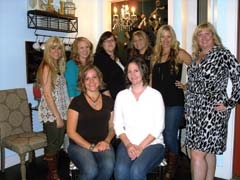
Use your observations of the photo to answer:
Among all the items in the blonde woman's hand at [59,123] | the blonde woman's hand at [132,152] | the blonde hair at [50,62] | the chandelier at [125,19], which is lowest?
the blonde woman's hand at [132,152]

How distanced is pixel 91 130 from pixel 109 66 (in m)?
0.71

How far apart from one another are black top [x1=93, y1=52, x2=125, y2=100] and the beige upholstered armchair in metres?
0.92

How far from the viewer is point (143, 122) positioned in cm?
214

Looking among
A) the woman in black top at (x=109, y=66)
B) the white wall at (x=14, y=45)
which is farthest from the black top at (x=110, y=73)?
the white wall at (x=14, y=45)

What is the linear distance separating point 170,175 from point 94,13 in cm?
277

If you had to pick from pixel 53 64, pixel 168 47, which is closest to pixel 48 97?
pixel 53 64

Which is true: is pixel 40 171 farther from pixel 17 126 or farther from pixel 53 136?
pixel 53 136

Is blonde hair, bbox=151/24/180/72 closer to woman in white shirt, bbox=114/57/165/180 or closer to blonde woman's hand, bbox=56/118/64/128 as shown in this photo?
woman in white shirt, bbox=114/57/165/180

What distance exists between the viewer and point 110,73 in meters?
2.68

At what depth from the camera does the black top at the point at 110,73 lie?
8.78 ft

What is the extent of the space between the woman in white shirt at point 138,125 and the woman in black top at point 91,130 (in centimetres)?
9

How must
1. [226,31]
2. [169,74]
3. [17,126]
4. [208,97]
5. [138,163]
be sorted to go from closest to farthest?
[138,163] → [208,97] → [169,74] → [226,31] → [17,126]

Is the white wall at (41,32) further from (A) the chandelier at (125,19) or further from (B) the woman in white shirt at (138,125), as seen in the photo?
(B) the woman in white shirt at (138,125)

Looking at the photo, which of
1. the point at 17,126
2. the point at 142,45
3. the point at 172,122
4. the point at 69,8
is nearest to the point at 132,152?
the point at 172,122
